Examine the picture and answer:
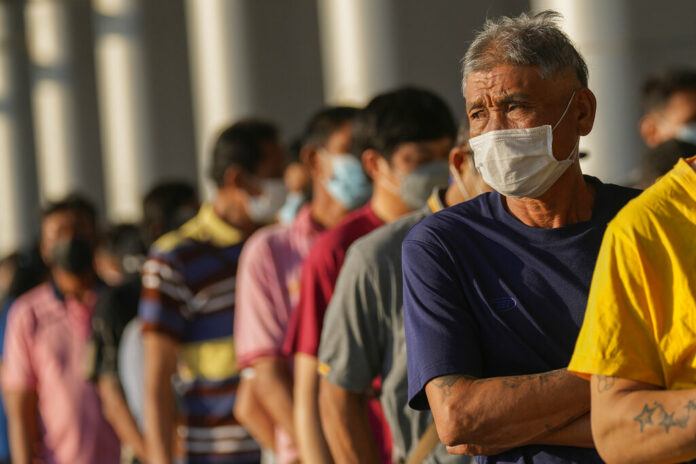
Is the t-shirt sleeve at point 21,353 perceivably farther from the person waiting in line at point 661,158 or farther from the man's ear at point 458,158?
the man's ear at point 458,158

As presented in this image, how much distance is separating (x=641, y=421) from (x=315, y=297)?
1.96 meters

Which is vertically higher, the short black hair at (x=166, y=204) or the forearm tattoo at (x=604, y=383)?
the forearm tattoo at (x=604, y=383)

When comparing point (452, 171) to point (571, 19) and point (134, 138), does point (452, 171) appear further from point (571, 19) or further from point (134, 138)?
point (134, 138)

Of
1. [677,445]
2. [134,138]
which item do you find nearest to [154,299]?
[677,445]

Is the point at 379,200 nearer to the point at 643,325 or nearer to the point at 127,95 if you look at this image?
the point at 643,325

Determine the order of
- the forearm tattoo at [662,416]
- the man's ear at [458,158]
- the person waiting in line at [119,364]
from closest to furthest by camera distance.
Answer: the forearm tattoo at [662,416]
the man's ear at [458,158]
the person waiting in line at [119,364]

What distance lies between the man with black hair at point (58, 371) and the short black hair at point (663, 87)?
3.33 m

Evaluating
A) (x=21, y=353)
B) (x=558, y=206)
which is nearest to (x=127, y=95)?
(x=21, y=353)

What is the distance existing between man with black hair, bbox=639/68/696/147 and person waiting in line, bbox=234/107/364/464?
1.71 meters

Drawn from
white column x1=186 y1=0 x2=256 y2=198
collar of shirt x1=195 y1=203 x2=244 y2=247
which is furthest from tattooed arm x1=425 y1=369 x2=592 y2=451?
white column x1=186 y1=0 x2=256 y2=198

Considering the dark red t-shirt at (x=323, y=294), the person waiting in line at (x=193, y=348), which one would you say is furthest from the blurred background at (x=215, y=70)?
the dark red t-shirt at (x=323, y=294)

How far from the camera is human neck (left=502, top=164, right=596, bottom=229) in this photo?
9.27ft

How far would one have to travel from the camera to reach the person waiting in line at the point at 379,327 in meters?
3.46

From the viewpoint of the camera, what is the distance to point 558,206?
111 inches
